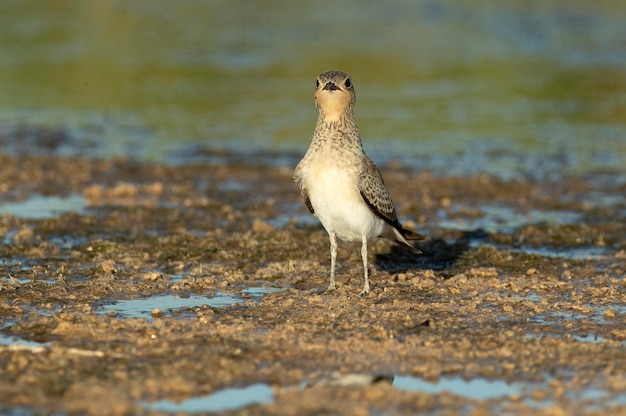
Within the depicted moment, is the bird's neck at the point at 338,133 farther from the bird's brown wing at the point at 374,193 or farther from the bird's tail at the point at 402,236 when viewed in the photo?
the bird's tail at the point at 402,236

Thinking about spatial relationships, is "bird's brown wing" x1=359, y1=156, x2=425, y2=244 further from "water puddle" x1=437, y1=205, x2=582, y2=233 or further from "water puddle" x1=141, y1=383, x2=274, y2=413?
"water puddle" x1=437, y1=205, x2=582, y2=233

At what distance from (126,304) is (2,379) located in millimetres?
2125

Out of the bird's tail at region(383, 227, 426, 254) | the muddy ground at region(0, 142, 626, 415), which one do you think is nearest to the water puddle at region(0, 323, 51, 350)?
the muddy ground at region(0, 142, 626, 415)

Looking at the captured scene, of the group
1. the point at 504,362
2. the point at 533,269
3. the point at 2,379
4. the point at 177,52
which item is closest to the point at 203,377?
the point at 2,379

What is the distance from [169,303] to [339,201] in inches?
63.9

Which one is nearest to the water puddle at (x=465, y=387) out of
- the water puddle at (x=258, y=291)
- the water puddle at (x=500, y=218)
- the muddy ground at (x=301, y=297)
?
the muddy ground at (x=301, y=297)

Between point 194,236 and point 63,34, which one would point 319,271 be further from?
point 63,34

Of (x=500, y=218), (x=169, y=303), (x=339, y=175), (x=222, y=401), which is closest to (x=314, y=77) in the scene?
(x=500, y=218)

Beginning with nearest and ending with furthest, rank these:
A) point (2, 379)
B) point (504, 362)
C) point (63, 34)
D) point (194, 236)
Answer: point (2, 379)
point (504, 362)
point (194, 236)
point (63, 34)

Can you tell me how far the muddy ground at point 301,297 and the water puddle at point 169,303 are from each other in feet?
0.28

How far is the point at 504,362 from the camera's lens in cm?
739

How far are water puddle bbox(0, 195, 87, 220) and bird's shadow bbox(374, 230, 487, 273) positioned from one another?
388 centimetres

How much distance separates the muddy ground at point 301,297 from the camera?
6.82 m

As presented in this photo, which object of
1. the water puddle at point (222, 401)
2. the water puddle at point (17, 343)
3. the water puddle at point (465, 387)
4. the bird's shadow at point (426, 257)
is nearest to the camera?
the water puddle at point (222, 401)
